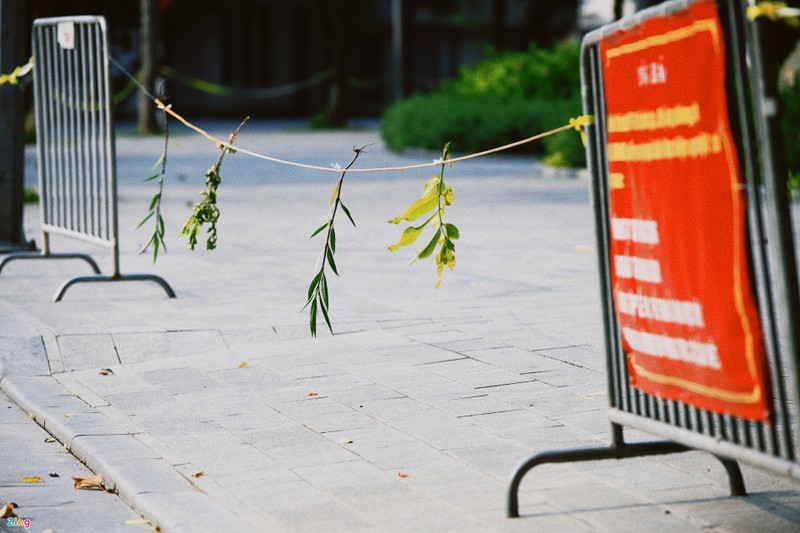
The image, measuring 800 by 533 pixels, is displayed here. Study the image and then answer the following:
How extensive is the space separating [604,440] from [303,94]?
133 ft

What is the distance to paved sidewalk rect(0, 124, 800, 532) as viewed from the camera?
4.04 m

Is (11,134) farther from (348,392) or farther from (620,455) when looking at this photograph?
(620,455)

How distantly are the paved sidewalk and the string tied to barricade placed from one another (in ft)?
4.89

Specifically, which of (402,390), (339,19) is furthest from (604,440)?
(339,19)

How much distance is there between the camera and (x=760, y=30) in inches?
122

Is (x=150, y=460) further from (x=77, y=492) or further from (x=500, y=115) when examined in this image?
(x=500, y=115)

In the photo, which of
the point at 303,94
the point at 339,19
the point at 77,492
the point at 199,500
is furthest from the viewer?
the point at 303,94

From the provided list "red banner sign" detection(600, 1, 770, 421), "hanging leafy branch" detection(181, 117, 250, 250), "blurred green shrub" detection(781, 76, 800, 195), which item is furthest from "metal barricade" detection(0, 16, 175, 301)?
"blurred green shrub" detection(781, 76, 800, 195)

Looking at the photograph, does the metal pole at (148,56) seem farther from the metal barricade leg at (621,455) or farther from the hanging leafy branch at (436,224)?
the metal barricade leg at (621,455)

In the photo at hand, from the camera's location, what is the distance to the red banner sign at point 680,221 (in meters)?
3.28

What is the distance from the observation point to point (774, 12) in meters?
3.00

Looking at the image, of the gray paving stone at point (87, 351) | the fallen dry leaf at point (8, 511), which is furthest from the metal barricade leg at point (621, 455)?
the gray paving stone at point (87, 351)

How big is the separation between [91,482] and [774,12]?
9.23 feet

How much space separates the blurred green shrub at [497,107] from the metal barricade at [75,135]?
11.6 m
